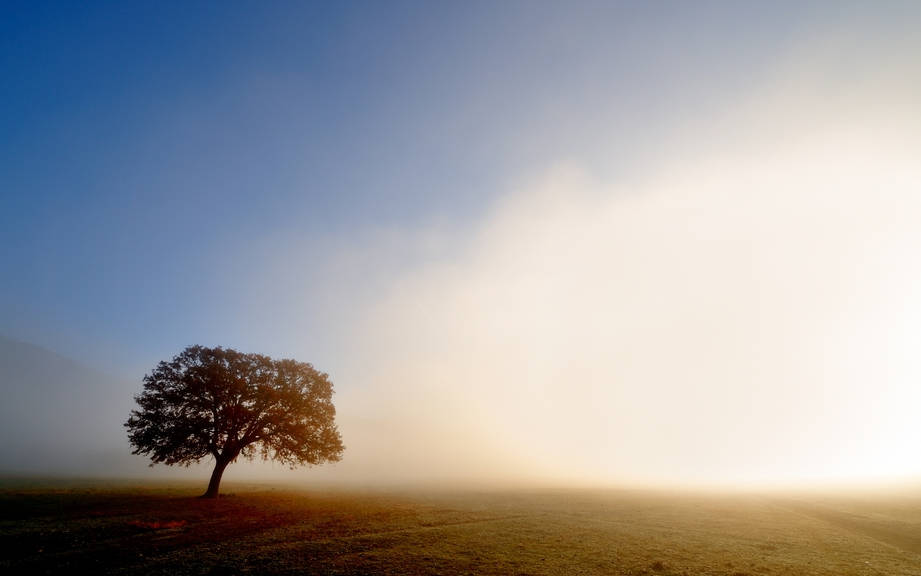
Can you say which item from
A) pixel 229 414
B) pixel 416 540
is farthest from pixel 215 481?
pixel 416 540

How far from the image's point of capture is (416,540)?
26.9m

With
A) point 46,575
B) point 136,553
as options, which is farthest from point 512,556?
point 46,575

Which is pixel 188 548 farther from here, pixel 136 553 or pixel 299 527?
pixel 299 527

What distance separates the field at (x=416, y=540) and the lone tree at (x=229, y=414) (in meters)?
5.50

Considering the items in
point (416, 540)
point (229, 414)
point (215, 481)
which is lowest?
point (416, 540)

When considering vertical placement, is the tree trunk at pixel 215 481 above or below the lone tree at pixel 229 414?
below

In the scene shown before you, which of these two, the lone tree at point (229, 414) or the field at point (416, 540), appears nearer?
the field at point (416, 540)

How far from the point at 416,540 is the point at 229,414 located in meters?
31.6

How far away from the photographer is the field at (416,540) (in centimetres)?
2072

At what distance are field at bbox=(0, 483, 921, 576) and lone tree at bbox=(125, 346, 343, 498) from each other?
18.0 feet

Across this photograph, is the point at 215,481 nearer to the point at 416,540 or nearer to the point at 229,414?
the point at 229,414

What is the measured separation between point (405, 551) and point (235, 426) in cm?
3341

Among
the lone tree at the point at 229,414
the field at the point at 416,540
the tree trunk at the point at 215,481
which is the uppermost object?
the lone tree at the point at 229,414

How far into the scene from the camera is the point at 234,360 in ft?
160
